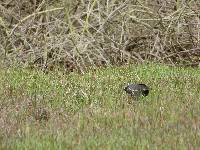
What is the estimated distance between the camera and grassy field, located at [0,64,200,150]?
5.67m

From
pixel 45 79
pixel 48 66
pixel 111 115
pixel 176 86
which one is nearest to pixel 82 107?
pixel 111 115

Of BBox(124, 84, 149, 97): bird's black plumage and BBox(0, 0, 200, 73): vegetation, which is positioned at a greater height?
BBox(124, 84, 149, 97): bird's black plumage

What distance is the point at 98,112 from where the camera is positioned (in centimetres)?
702

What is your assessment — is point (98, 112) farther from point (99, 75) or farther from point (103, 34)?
point (103, 34)

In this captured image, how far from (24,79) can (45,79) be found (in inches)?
13.6

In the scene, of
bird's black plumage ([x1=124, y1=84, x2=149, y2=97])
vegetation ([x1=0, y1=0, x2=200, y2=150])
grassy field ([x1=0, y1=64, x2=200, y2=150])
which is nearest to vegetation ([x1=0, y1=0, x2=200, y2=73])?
vegetation ([x1=0, y1=0, x2=200, y2=150])

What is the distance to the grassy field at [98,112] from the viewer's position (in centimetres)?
567

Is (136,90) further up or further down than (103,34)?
further up

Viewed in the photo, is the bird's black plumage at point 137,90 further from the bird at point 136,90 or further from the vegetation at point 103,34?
the vegetation at point 103,34

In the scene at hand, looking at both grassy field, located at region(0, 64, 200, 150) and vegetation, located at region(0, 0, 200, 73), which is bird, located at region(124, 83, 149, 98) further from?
vegetation, located at region(0, 0, 200, 73)

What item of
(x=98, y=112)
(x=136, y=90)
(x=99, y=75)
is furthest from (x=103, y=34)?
(x=98, y=112)

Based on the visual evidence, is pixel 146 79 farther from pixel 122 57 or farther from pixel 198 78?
pixel 122 57

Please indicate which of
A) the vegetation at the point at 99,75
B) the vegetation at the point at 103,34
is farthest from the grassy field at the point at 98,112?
the vegetation at the point at 103,34

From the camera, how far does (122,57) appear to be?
43.4ft
